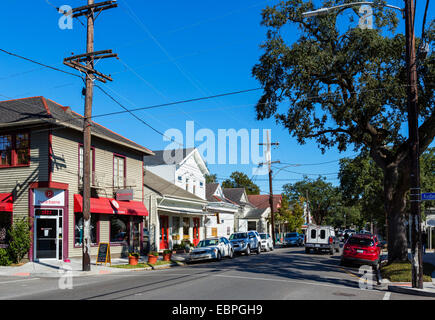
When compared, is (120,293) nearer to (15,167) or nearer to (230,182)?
(15,167)

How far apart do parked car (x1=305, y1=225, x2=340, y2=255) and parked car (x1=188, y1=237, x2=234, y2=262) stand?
9.76 meters

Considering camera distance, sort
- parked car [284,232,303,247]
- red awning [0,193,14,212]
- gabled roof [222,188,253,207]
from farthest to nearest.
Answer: gabled roof [222,188,253,207] < parked car [284,232,303,247] < red awning [0,193,14,212]

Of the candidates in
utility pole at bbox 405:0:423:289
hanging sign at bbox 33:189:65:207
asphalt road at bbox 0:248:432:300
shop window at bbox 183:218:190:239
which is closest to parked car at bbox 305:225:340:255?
shop window at bbox 183:218:190:239

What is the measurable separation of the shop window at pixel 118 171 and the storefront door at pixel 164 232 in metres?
6.33

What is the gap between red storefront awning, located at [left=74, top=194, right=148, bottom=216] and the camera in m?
23.4

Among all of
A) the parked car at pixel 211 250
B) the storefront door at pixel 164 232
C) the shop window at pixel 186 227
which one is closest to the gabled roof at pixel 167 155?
the shop window at pixel 186 227

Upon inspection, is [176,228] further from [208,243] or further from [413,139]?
[413,139]

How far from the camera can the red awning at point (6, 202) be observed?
22084 millimetres

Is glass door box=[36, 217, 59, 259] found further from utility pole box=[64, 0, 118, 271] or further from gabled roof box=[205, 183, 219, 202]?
gabled roof box=[205, 183, 219, 202]

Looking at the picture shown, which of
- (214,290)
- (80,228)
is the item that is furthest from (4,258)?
(214,290)

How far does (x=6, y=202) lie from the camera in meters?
22.5
